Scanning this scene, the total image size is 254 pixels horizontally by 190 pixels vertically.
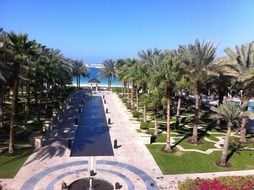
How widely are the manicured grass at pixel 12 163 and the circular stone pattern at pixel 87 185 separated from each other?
4.72 meters

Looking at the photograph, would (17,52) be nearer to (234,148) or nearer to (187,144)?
(187,144)

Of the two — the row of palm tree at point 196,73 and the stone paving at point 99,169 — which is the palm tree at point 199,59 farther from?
the stone paving at point 99,169

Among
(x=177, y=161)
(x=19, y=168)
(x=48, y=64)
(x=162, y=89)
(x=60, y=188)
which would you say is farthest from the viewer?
(x=48, y=64)

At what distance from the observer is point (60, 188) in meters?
20.5

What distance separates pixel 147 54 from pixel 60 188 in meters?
34.1

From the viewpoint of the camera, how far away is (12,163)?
24.5 metres

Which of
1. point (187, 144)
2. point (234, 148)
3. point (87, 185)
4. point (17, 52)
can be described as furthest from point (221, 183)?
point (17, 52)

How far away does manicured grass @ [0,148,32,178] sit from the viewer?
889 inches

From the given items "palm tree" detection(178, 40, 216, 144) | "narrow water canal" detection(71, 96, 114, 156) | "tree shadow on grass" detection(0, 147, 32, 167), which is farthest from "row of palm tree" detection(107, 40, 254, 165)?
"tree shadow on grass" detection(0, 147, 32, 167)

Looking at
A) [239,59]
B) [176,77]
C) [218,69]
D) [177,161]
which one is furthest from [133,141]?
[239,59]

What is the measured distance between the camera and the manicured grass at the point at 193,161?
81.9ft

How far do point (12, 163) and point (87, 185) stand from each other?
23.6 ft

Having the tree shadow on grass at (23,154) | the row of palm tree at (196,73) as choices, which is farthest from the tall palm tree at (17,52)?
the row of palm tree at (196,73)

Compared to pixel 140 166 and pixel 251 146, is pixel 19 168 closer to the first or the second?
pixel 140 166
